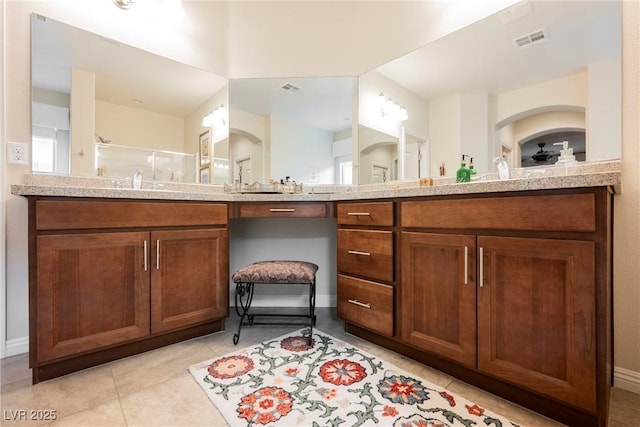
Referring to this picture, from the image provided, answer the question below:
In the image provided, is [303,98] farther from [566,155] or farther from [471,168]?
[566,155]

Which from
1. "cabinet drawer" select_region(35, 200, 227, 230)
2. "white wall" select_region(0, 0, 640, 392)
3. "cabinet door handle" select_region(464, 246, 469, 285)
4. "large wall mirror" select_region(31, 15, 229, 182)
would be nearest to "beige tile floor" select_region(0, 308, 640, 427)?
"white wall" select_region(0, 0, 640, 392)

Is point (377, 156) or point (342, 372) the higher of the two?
point (377, 156)

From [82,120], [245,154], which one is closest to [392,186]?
[245,154]

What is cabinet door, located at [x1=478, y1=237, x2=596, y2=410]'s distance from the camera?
3.21ft

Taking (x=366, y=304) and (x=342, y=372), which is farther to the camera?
(x=366, y=304)

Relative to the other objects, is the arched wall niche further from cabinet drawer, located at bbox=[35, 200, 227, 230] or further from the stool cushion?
the stool cushion

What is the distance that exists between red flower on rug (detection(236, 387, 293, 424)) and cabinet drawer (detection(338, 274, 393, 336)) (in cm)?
64

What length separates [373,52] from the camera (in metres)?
2.32

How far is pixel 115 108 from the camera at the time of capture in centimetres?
197

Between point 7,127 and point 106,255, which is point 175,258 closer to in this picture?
point 106,255

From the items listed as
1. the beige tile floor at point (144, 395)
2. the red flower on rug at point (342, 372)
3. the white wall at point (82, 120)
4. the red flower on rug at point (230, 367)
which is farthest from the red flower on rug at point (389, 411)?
the white wall at point (82, 120)

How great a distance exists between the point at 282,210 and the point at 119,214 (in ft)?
3.04

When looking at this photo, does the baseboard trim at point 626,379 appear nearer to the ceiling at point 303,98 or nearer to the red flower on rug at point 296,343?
the red flower on rug at point 296,343

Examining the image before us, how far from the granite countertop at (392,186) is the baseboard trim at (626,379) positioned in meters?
0.84
